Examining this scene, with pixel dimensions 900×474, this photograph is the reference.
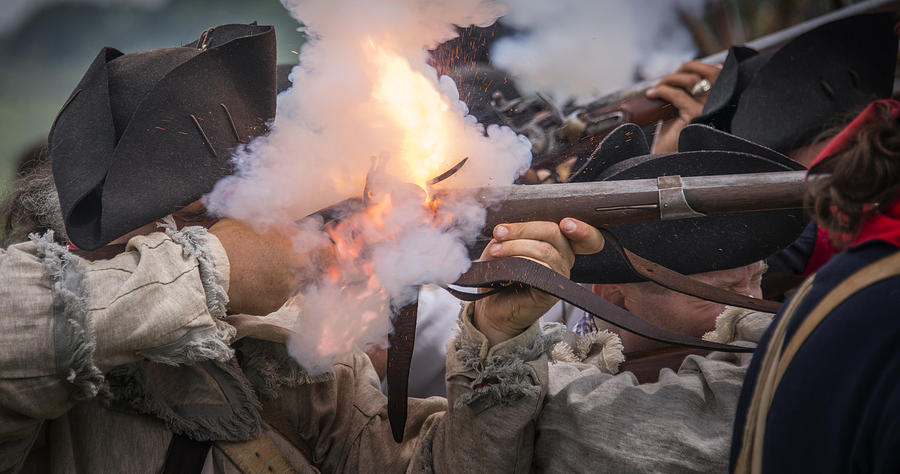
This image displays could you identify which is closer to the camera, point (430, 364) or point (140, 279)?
point (140, 279)

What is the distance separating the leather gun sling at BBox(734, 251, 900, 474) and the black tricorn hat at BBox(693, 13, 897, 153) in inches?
73.1

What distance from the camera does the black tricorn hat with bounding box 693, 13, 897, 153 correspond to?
259cm

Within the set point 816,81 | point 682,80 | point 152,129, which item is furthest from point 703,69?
point 152,129

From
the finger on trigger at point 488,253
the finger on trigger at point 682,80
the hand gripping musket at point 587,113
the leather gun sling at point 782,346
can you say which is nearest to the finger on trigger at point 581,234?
the finger on trigger at point 488,253

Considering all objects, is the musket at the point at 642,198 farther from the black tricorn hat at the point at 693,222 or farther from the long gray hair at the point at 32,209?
the long gray hair at the point at 32,209

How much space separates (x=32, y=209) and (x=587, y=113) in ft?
8.43

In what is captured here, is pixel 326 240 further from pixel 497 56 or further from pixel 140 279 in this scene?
pixel 497 56

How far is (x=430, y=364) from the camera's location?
119 inches

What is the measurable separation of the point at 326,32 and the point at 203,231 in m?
0.66

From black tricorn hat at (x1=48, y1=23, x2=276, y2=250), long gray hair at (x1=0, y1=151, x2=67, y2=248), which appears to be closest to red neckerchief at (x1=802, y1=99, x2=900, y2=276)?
black tricorn hat at (x1=48, y1=23, x2=276, y2=250)

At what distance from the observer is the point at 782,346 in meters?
1.04

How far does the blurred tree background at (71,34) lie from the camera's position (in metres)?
3.26

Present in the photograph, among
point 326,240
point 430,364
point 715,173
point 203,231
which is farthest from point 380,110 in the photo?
point 430,364

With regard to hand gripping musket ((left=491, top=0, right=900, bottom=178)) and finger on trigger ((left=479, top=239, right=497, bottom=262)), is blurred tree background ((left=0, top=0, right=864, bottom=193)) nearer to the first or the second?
hand gripping musket ((left=491, top=0, right=900, bottom=178))
